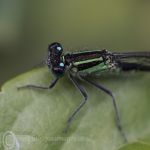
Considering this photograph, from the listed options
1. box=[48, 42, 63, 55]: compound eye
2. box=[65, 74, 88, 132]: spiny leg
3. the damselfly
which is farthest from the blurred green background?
box=[65, 74, 88, 132]: spiny leg

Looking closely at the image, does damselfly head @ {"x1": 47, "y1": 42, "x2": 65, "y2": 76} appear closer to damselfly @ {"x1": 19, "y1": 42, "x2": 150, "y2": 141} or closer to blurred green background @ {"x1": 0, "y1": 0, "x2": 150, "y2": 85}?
damselfly @ {"x1": 19, "y1": 42, "x2": 150, "y2": 141}

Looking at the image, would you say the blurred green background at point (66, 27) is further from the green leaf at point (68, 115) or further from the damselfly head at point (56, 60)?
the green leaf at point (68, 115)

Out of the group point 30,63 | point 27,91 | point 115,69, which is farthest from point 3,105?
point 30,63

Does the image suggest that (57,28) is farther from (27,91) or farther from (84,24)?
(27,91)

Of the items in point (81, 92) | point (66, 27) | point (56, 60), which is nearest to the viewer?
point (81, 92)

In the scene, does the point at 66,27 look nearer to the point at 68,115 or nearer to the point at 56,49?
the point at 56,49

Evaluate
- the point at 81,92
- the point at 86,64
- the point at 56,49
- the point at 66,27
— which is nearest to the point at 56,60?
the point at 56,49
